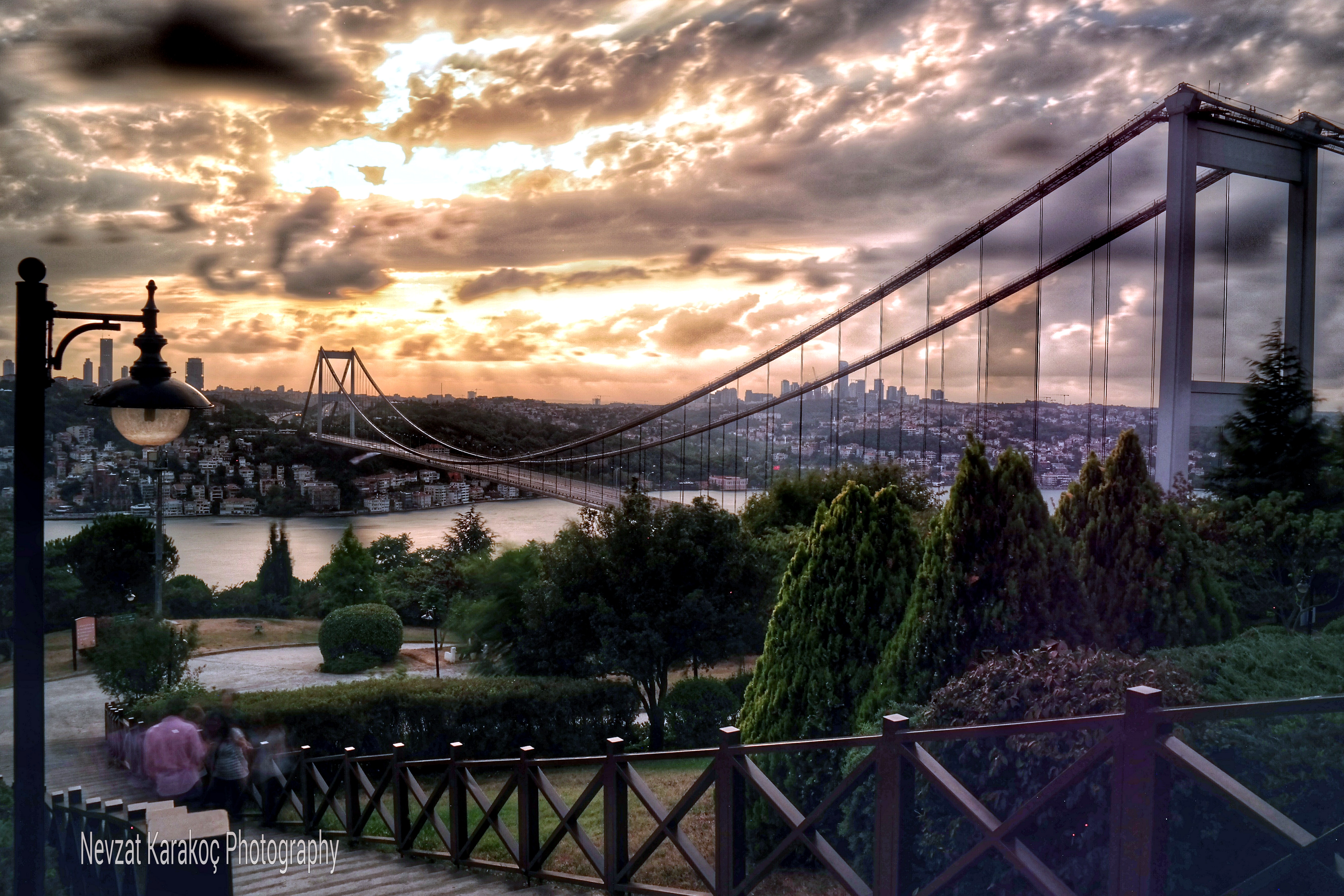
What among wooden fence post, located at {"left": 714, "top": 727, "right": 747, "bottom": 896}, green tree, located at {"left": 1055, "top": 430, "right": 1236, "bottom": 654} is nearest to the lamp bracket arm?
wooden fence post, located at {"left": 714, "top": 727, "right": 747, "bottom": 896}

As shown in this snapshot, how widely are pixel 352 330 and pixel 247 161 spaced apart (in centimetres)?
1207

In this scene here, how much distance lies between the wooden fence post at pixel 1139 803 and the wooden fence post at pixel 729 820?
1.26 meters

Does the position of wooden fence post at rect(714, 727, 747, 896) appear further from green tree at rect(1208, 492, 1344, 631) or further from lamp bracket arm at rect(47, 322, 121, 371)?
green tree at rect(1208, 492, 1344, 631)

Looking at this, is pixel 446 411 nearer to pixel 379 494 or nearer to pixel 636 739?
pixel 379 494

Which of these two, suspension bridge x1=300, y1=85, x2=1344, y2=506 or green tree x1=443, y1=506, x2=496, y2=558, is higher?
suspension bridge x1=300, y1=85, x2=1344, y2=506

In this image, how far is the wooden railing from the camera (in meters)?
1.40

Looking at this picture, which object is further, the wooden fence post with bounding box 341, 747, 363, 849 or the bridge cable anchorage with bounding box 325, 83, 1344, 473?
the bridge cable anchorage with bounding box 325, 83, 1344, 473

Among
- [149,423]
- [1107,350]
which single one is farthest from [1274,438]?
[149,423]

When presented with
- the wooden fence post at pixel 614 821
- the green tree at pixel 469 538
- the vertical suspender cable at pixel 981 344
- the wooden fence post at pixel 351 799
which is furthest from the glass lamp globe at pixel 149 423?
the green tree at pixel 469 538

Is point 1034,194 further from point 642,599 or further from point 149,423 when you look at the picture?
point 149,423

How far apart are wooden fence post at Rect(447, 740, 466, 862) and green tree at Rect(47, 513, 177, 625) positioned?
11.1m

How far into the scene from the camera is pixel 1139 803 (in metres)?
1.51

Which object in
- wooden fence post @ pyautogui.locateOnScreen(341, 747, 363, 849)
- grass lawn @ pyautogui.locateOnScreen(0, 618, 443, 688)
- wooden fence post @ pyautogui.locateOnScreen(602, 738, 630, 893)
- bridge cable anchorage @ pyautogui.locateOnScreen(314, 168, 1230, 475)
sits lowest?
grass lawn @ pyautogui.locateOnScreen(0, 618, 443, 688)

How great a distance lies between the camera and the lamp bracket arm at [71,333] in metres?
2.37
